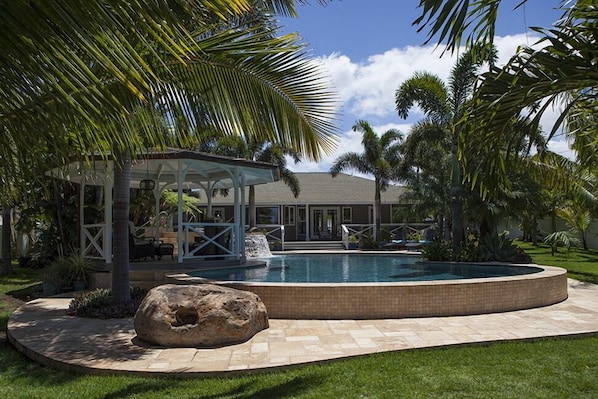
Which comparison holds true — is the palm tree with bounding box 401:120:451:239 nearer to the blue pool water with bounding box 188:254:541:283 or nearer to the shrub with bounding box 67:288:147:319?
the blue pool water with bounding box 188:254:541:283

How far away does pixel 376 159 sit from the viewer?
30.3 m

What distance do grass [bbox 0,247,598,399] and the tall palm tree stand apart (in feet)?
38.9

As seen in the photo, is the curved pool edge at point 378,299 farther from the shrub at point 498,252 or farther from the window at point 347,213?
the window at point 347,213

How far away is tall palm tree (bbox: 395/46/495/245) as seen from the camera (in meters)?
18.3

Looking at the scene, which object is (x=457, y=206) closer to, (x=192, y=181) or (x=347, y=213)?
(x=192, y=181)

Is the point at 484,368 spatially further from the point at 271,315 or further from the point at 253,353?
the point at 271,315

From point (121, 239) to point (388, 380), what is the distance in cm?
618

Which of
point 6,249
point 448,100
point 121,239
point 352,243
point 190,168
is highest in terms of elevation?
point 448,100

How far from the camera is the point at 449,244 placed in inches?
730

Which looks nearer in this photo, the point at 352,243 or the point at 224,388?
the point at 224,388

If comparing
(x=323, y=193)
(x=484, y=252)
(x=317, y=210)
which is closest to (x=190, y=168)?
(x=484, y=252)

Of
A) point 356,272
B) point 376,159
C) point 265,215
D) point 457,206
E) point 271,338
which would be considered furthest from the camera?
point 265,215

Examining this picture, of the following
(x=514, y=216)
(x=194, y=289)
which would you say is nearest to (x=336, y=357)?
(x=194, y=289)

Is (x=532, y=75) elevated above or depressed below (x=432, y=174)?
below
